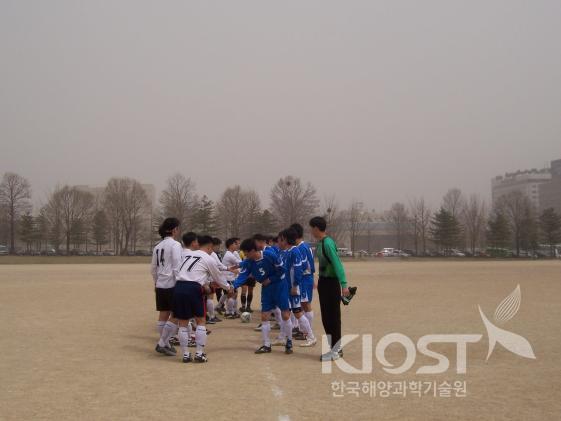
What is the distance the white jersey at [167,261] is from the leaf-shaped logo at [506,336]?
4.88 metres

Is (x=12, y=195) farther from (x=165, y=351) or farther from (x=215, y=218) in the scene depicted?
(x=165, y=351)

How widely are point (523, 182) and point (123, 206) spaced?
408ft

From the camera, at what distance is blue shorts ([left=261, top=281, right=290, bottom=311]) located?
832 cm

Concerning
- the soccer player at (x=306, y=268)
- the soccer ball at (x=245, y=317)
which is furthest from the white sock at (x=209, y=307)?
the soccer player at (x=306, y=268)

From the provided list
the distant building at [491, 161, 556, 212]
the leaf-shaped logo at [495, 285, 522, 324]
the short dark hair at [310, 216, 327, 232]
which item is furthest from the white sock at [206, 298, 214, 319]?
the distant building at [491, 161, 556, 212]

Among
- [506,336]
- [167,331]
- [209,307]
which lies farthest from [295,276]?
[506,336]

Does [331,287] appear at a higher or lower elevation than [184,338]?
higher

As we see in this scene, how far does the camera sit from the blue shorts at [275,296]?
832 centimetres

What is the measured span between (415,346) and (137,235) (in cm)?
7729

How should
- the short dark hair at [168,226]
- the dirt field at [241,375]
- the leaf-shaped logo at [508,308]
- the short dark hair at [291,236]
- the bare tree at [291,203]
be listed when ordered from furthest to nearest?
1. the bare tree at [291,203]
2. the leaf-shaped logo at [508,308]
3. the short dark hair at [291,236]
4. the short dark hair at [168,226]
5. the dirt field at [241,375]

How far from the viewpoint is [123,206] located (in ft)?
247

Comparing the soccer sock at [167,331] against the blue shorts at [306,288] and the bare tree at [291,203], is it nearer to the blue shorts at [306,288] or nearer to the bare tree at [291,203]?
the blue shorts at [306,288]

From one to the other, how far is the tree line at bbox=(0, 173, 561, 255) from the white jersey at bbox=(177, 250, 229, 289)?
61.0 meters

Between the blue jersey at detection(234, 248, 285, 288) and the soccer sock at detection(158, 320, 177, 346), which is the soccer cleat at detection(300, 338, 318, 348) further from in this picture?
the soccer sock at detection(158, 320, 177, 346)
